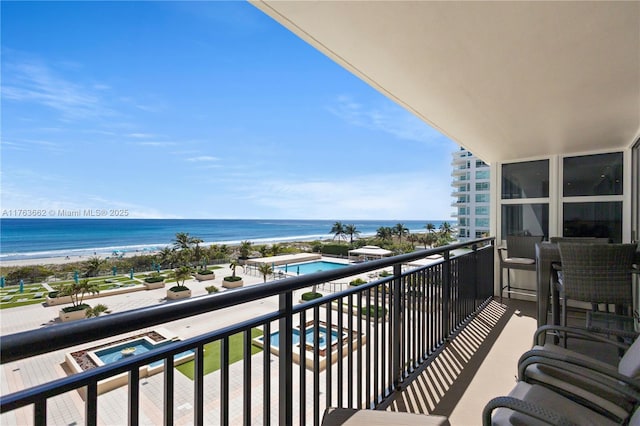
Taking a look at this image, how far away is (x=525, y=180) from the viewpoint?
5.13 metres

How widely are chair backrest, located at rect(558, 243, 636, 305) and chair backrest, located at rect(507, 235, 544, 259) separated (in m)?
2.25

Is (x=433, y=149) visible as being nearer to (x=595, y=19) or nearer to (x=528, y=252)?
(x=528, y=252)

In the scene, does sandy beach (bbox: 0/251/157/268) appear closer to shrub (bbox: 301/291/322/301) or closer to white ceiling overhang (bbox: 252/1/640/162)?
shrub (bbox: 301/291/322/301)

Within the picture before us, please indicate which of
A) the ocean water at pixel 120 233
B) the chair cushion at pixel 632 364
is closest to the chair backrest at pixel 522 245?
the chair cushion at pixel 632 364

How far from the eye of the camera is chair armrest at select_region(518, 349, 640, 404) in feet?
3.97

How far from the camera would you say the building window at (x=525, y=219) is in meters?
4.93

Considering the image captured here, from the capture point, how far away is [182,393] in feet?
19.5

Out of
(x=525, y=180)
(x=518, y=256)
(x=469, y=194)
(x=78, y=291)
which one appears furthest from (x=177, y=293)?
(x=469, y=194)

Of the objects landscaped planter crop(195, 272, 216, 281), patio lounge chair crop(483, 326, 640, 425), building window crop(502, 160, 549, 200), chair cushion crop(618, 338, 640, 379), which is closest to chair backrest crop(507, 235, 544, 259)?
building window crop(502, 160, 549, 200)

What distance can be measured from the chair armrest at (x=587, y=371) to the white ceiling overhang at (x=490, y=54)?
1639 mm

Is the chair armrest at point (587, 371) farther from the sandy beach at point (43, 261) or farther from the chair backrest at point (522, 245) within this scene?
the sandy beach at point (43, 261)

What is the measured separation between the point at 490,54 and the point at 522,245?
3.84 meters

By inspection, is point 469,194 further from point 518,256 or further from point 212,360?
point 212,360

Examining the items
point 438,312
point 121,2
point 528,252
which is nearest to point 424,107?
point 438,312
